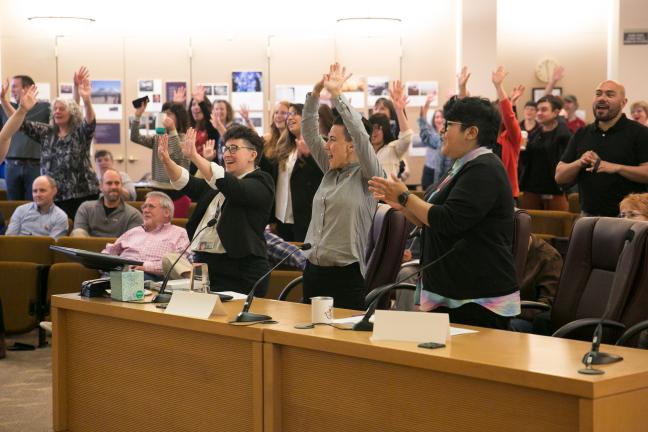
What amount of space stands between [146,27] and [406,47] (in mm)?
2991

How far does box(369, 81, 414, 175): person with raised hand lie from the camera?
20.0 ft

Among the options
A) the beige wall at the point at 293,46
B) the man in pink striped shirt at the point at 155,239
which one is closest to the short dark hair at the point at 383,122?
the man in pink striped shirt at the point at 155,239

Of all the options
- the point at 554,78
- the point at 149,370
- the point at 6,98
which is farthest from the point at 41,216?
the point at 554,78

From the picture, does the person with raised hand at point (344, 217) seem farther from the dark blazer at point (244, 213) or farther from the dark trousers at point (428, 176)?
the dark trousers at point (428, 176)

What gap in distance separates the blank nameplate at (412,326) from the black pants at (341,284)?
3.78 ft

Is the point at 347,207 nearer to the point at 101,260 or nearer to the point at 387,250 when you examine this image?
the point at 387,250

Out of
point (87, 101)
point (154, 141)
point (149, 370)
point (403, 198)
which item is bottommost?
point (149, 370)

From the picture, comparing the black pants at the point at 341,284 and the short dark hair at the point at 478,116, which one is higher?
the short dark hair at the point at 478,116

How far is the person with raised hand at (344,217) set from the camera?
408cm

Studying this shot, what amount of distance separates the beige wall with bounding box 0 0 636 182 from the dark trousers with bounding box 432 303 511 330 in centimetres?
838

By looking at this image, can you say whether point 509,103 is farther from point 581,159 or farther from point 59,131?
point 59,131

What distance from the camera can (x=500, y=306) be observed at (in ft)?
10.6

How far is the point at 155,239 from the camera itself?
6.10 meters

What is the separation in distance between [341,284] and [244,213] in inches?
23.5
